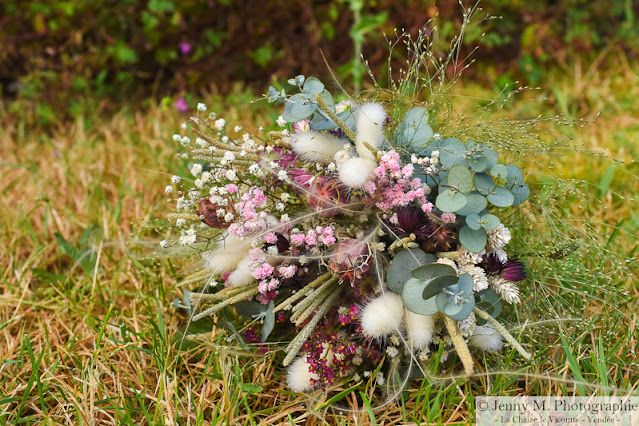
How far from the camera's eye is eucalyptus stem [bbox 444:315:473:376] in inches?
39.1

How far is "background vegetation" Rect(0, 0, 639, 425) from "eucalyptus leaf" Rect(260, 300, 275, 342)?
0.26ft

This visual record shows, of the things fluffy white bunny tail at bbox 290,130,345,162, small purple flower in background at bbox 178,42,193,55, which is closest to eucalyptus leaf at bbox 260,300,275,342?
fluffy white bunny tail at bbox 290,130,345,162

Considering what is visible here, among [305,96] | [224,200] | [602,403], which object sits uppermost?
[305,96]

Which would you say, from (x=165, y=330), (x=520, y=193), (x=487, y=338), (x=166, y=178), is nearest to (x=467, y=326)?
(x=487, y=338)

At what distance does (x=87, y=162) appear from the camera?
236 cm

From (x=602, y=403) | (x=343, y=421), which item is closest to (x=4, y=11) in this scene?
(x=343, y=421)

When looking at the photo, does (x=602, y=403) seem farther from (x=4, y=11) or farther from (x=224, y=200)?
(x=4, y=11)

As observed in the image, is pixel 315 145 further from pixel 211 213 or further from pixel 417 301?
pixel 417 301

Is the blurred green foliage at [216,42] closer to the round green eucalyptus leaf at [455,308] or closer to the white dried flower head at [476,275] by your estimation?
the white dried flower head at [476,275]

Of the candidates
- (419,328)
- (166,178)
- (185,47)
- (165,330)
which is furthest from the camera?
(185,47)

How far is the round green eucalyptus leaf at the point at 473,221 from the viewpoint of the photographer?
108 centimetres

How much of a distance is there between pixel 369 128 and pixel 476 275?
37 cm

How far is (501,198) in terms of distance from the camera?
111cm

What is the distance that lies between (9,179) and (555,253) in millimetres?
2135
